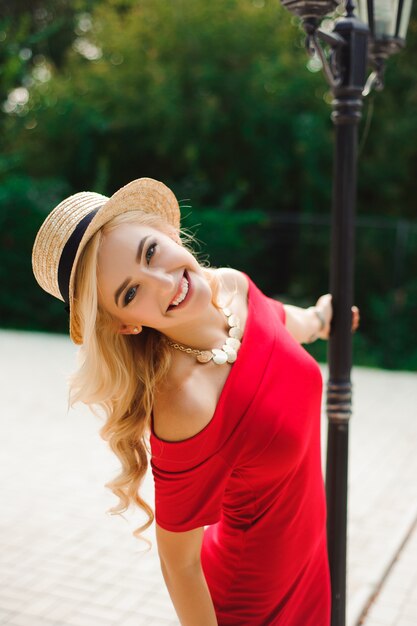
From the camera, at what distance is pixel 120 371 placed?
79.8 inches

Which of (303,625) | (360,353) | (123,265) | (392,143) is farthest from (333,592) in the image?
(392,143)

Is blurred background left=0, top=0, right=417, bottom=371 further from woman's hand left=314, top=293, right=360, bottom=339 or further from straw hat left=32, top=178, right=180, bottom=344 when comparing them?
straw hat left=32, top=178, right=180, bottom=344

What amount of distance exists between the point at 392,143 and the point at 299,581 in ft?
37.4

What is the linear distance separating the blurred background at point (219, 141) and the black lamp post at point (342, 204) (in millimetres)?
8995

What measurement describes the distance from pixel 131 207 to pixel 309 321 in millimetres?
967

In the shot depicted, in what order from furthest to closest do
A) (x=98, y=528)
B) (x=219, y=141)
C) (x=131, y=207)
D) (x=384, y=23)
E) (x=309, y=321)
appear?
1. (x=219, y=141)
2. (x=98, y=528)
3. (x=384, y=23)
4. (x=309, y=321)
5. (x=131, y=207)

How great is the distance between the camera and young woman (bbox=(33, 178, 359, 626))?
1.96m

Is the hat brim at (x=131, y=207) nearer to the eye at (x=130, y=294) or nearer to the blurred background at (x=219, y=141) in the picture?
the eye at (x=130, y=294)

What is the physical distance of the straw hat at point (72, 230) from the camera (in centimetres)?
195

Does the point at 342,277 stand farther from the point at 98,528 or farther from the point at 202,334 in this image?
the point at 98,528

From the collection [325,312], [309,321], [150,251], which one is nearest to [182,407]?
[150,251]

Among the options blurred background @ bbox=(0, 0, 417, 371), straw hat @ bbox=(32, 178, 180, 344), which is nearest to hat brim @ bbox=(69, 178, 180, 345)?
straw hat @ bbox=(32, 178, 180, 344)

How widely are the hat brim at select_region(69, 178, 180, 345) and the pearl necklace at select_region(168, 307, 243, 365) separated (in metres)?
0.30

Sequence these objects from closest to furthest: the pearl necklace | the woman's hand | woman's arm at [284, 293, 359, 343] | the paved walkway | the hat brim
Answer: the hat brim, the pearl necklace, woman's arm at [284, 293, 359, 343], the woman's hand, the paved walkway
